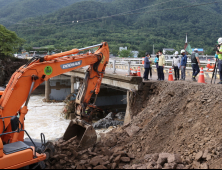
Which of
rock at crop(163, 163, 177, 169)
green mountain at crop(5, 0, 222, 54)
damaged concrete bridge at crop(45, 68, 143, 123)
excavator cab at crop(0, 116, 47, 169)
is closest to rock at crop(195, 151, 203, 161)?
rock at crop(163, 163, 177, 169)

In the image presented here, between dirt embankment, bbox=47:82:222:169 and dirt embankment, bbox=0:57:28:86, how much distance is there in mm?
25510

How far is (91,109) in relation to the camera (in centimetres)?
790

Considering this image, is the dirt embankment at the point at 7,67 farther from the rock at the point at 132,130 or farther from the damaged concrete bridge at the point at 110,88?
the rock at the point at 132,130

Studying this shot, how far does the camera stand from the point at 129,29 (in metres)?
119

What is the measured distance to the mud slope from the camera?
625cm

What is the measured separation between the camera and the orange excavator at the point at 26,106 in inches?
207

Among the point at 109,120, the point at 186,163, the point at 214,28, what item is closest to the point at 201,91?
the point at 186,163

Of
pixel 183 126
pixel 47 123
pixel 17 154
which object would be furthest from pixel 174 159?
pixel 47 123

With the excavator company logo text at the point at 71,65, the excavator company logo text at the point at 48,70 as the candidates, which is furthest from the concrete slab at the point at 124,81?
the excavator company logo text at the point at 48,70

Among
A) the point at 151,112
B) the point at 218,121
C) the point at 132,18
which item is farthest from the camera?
the point at 132,18

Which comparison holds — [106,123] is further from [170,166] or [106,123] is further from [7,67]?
[7,67]

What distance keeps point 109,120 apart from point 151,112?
21.7ft

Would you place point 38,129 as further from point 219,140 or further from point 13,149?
point 219,140

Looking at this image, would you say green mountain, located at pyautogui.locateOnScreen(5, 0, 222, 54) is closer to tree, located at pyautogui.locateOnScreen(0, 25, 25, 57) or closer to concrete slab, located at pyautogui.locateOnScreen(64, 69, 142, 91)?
tree, located at pyautogui.locateOnScreen(0, 25, 25, 57)
